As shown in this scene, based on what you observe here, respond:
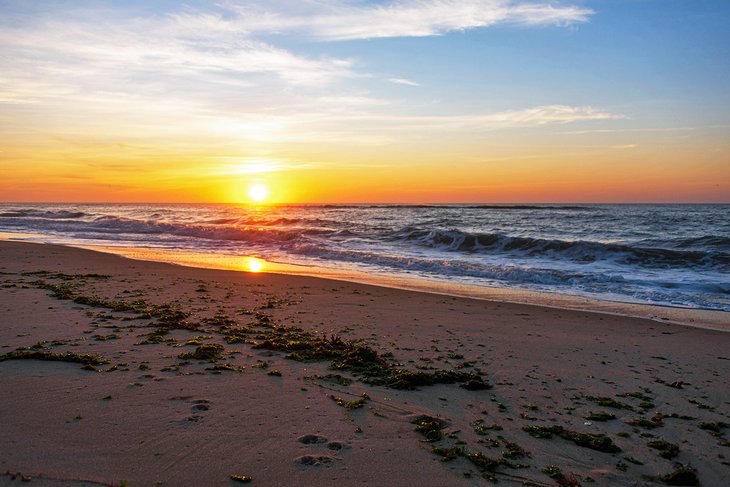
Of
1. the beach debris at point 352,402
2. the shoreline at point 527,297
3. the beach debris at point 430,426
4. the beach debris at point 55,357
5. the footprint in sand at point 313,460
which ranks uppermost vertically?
the beach debris at point 55,357

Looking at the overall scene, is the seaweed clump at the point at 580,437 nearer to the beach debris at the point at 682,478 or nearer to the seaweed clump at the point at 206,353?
the beach debris at the point at 682,478

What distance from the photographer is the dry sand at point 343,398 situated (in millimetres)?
2809

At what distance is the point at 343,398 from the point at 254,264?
33.2ft

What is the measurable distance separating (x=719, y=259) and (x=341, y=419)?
15.6m

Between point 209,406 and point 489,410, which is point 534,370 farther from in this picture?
point 209,406

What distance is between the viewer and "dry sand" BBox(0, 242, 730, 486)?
2809 millimetres

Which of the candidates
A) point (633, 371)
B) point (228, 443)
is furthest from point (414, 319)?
point (228, 443)

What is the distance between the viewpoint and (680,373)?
476 cm

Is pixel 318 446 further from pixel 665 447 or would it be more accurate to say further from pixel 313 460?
pixel 665 447

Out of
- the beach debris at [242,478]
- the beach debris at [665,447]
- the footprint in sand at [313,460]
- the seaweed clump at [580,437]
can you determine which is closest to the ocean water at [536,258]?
the beach debris at [665,447]

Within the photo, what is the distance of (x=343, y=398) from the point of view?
3.75 metres

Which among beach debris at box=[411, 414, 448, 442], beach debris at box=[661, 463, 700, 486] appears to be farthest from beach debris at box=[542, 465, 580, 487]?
beach debris at box=[411, 414, 448, 442]

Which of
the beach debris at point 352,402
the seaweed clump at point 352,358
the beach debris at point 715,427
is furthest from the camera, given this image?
the seaweed clump at point 352,358

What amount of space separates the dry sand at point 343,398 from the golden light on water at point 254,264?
5238 mm
